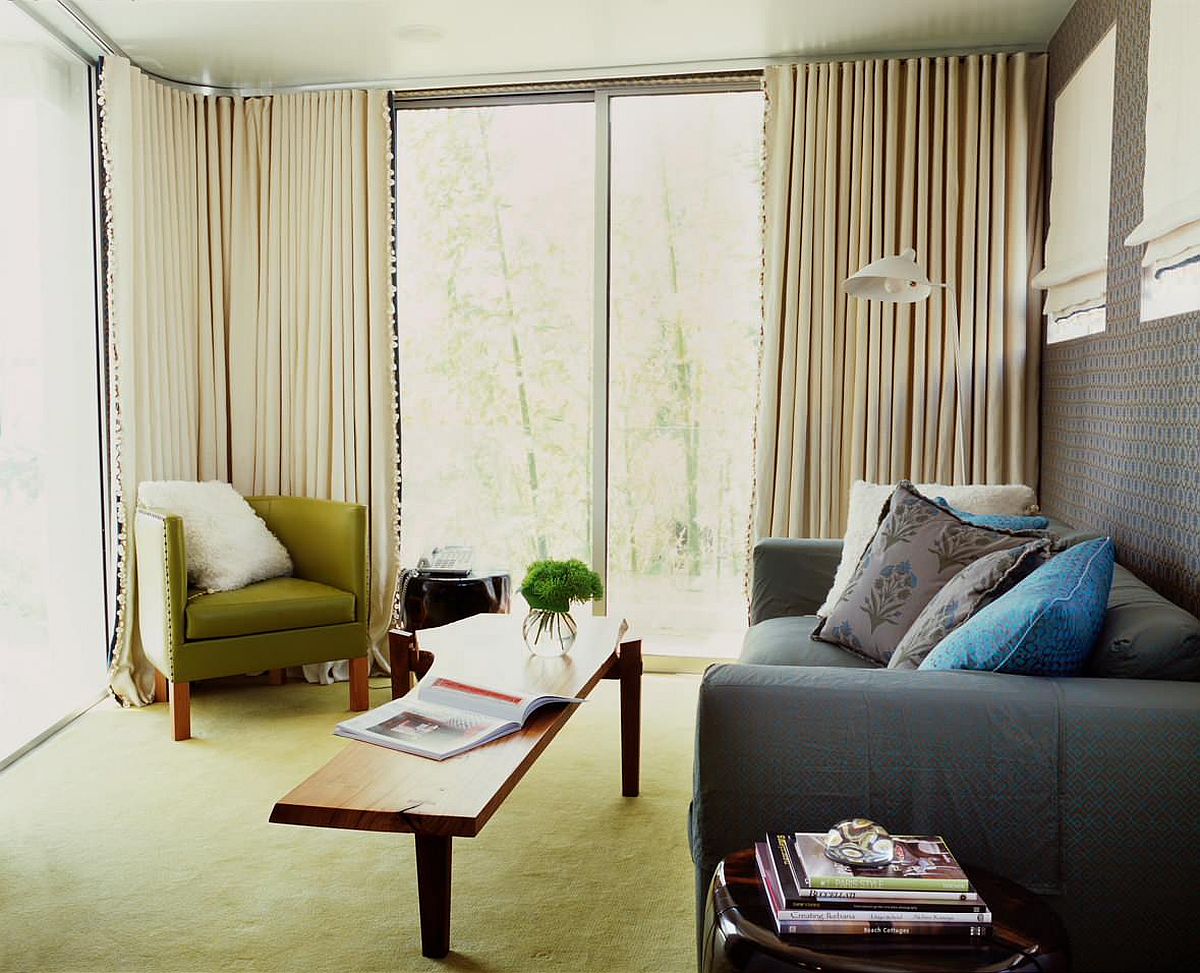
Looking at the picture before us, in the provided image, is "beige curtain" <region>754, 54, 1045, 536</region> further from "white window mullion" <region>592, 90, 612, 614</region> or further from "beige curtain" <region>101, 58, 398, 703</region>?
"beige curtain" <region>101, 58, 398, 703</region>

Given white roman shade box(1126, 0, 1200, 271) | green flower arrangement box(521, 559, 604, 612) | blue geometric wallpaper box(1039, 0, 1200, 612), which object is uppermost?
white roman shade box(1126, 0, 1200, 271)

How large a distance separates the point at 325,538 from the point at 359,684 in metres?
0.61

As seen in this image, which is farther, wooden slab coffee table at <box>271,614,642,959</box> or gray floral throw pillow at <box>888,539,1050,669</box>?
gray floral throw pillow at <box>888,539,1050,669</box>

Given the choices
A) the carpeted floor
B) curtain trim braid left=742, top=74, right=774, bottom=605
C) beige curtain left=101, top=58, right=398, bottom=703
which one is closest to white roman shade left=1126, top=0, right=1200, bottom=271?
curtain trim braid left=742, top=74, right=774, bottom=605

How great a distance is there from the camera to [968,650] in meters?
2.02

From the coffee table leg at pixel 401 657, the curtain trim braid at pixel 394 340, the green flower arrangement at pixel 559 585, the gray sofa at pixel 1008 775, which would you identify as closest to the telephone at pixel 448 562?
the curtain trim braid at pixel 394 340

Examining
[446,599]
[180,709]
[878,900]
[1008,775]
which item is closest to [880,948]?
[878,900]

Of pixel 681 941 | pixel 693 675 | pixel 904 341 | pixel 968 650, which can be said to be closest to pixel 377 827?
pixel 681 941

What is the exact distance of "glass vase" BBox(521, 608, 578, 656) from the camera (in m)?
3.13

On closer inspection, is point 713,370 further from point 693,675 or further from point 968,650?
point 968,650

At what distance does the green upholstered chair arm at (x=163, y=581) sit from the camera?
3.79m

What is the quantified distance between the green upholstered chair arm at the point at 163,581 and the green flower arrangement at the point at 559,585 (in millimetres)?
1433

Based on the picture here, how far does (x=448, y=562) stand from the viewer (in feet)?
14.7

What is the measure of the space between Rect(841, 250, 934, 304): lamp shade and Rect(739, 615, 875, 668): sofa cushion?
114cm
